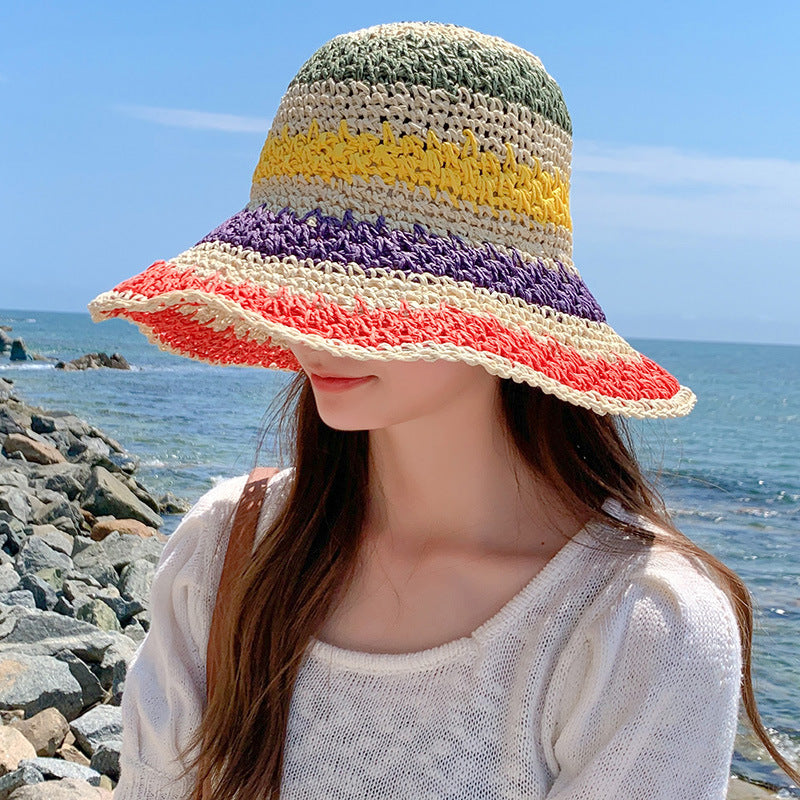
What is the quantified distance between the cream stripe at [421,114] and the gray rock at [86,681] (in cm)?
346

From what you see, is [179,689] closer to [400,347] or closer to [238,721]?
[238,721]

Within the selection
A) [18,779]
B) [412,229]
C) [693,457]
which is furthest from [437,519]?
[693,457]

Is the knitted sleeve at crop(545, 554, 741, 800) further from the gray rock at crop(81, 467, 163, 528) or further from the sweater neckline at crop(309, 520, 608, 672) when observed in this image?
the gray rock at crop(81, 467, 163, 528)

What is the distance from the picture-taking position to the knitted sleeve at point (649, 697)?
1426 millimetres

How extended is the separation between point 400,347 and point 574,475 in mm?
510

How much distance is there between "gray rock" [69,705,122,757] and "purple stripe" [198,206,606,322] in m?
2.92

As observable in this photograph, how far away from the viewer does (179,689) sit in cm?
176

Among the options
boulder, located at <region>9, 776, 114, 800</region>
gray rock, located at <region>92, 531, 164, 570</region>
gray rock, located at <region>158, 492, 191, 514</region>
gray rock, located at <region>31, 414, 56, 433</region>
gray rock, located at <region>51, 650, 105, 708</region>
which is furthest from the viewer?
gray rock, located at <region>31, 414, 56, 433</region>

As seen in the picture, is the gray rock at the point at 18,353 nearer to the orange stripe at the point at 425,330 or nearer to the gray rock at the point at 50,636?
the gray rock at the point at 50,636

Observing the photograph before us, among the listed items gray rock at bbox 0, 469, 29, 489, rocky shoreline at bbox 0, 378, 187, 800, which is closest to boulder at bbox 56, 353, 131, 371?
rocky shoreline at bbox 0, 378, 187, 800

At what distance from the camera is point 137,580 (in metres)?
6.68

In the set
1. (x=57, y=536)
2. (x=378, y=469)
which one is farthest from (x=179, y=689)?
(x=57, y=536)

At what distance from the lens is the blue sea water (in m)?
6.43

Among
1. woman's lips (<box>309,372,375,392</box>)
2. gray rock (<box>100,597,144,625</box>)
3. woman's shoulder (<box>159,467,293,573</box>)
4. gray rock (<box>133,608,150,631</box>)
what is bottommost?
gray rock (<box>133,608,150,631</box>)
